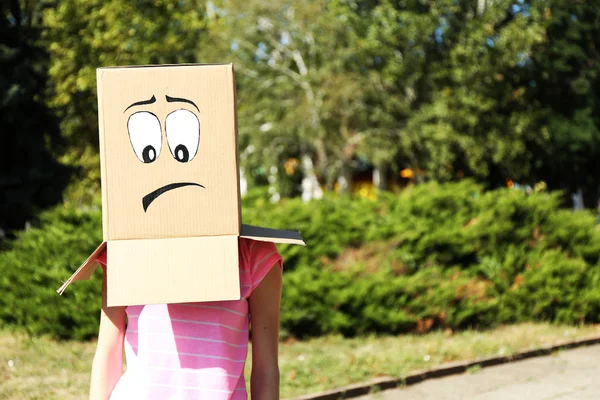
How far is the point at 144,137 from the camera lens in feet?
6.12

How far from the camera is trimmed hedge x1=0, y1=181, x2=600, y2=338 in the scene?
8414mm

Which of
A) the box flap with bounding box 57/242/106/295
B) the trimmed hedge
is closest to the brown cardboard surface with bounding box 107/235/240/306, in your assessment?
the box flap with bounding box 57/242/106/295

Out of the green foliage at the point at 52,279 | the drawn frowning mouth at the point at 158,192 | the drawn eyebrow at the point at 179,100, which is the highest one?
the drawn eyebrow at the point at 179,100

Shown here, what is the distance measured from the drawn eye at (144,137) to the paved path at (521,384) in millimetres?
4897

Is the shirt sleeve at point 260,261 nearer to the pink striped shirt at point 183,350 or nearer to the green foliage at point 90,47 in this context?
the pink striped shirt at point 183,350

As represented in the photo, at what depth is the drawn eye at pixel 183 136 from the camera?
6.12ft

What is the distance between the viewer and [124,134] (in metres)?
1.87

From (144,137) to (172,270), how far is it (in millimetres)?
329

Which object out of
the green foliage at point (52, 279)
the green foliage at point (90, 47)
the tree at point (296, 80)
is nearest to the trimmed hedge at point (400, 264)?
the green foliage at point (52, 279)

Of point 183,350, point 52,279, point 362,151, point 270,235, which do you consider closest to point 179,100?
point 270,235

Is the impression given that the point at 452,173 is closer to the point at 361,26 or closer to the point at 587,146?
the point at 587,146

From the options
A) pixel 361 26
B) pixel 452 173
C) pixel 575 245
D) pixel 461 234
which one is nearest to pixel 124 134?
pixel 461 234

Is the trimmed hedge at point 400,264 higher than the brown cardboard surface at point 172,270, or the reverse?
the brown cardboard surface at point 172,270

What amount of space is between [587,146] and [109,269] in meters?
34.0
